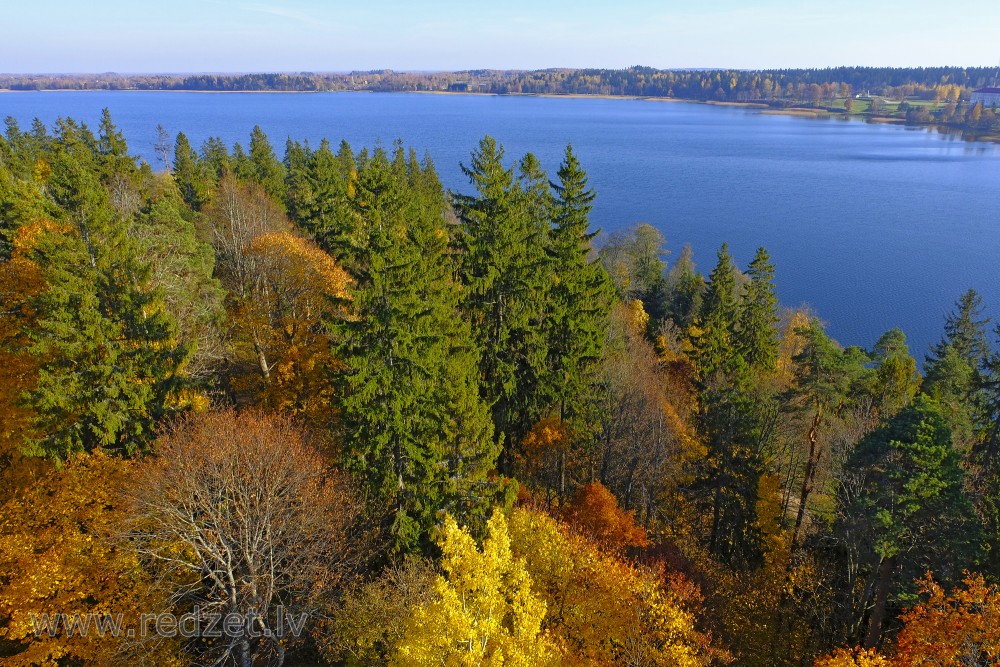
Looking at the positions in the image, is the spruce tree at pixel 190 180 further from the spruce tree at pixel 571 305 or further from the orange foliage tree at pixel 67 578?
the orange foliage tree at pixel 67 578

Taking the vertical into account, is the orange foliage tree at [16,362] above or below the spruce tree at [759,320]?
above

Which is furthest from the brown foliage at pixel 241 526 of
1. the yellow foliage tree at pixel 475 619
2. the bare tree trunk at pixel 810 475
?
the bare tree trunk at pixel 810 475

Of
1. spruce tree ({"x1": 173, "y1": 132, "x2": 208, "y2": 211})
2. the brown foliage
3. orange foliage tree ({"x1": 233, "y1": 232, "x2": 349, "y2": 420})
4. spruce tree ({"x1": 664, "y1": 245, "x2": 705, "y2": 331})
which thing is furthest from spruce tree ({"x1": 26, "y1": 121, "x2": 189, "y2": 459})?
spruce tree ({"x1": 664, "y1": 245, "x2": 705, "y2": 331})

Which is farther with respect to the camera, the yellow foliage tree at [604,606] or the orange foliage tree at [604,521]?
the orange foliage tree at [604,521]

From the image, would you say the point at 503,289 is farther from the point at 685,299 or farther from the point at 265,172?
the point at 265,172

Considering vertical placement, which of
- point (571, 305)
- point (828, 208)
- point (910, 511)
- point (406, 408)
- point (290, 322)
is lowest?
point (828, 208)

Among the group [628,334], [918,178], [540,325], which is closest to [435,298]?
[540,325]

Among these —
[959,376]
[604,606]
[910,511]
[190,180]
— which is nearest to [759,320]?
[959,376]
